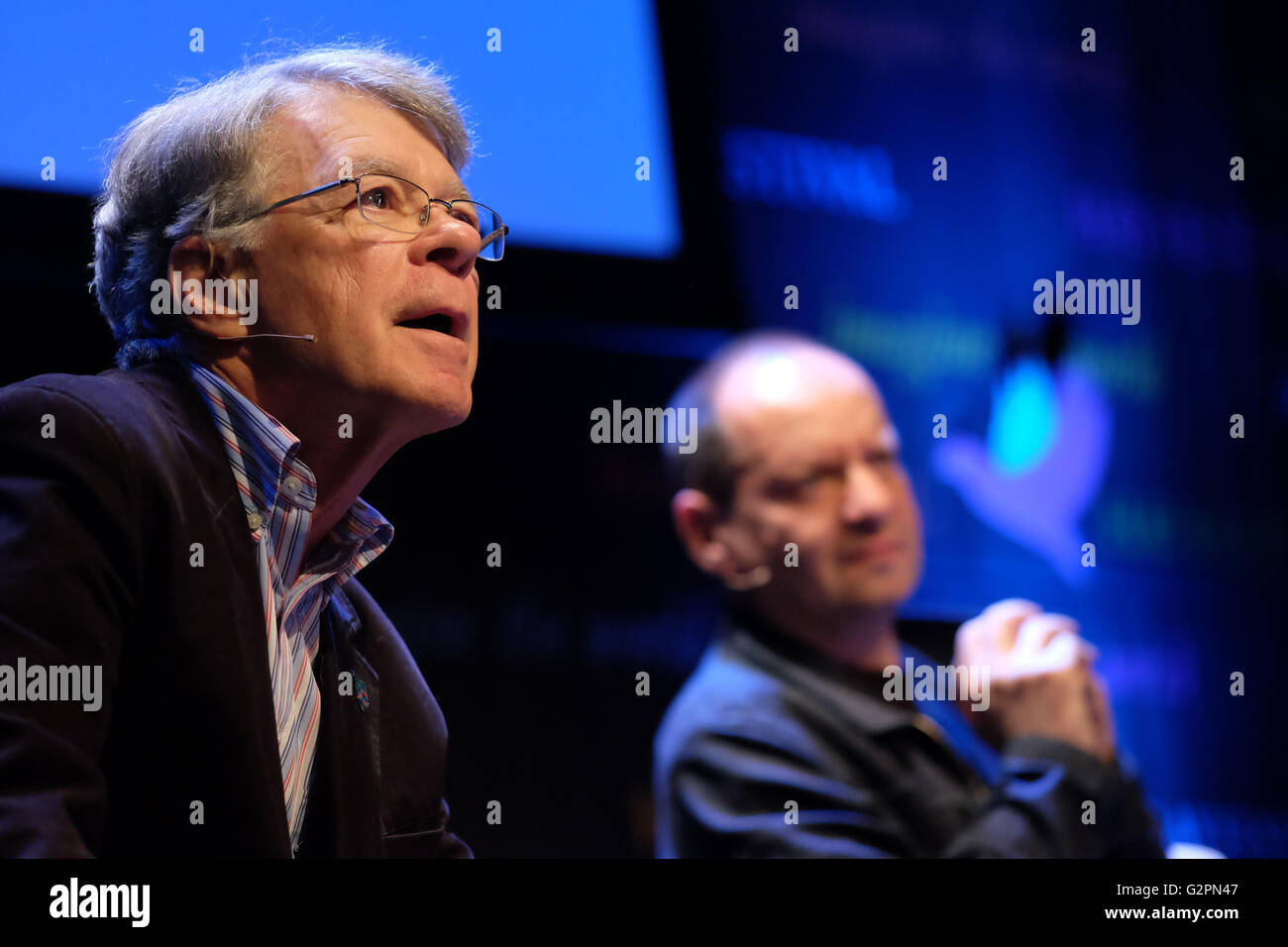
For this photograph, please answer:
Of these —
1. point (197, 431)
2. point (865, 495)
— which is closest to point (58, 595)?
point (197, 431)

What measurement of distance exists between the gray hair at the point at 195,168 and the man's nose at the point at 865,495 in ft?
2.42

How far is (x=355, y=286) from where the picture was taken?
57.2 inches

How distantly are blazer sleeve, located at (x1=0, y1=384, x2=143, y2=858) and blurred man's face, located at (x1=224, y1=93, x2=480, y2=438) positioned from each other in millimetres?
349

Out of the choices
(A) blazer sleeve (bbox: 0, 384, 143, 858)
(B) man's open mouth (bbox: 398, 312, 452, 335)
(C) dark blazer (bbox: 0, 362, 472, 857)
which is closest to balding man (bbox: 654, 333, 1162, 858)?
(B) man's open mouth (bbox: 398, 312, 452, 335)

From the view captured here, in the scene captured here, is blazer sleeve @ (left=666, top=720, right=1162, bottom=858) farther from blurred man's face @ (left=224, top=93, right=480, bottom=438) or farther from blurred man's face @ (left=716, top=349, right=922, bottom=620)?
blurred man's face @ (left=224, top=93, right=480, bottom=438)

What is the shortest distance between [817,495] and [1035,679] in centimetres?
39

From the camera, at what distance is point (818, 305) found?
1.81 meters

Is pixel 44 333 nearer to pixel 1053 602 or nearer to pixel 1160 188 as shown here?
pixel 1053 602

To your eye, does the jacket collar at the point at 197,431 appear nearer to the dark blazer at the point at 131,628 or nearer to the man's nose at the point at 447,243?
the dark blazer at the point at 131,628

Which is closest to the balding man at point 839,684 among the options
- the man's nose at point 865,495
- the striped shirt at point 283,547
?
the man's nose at point 865,495

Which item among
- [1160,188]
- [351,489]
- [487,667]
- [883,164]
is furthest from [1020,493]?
[351,489]

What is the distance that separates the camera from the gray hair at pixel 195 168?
1480 mm

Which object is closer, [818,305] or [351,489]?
[351,489]
